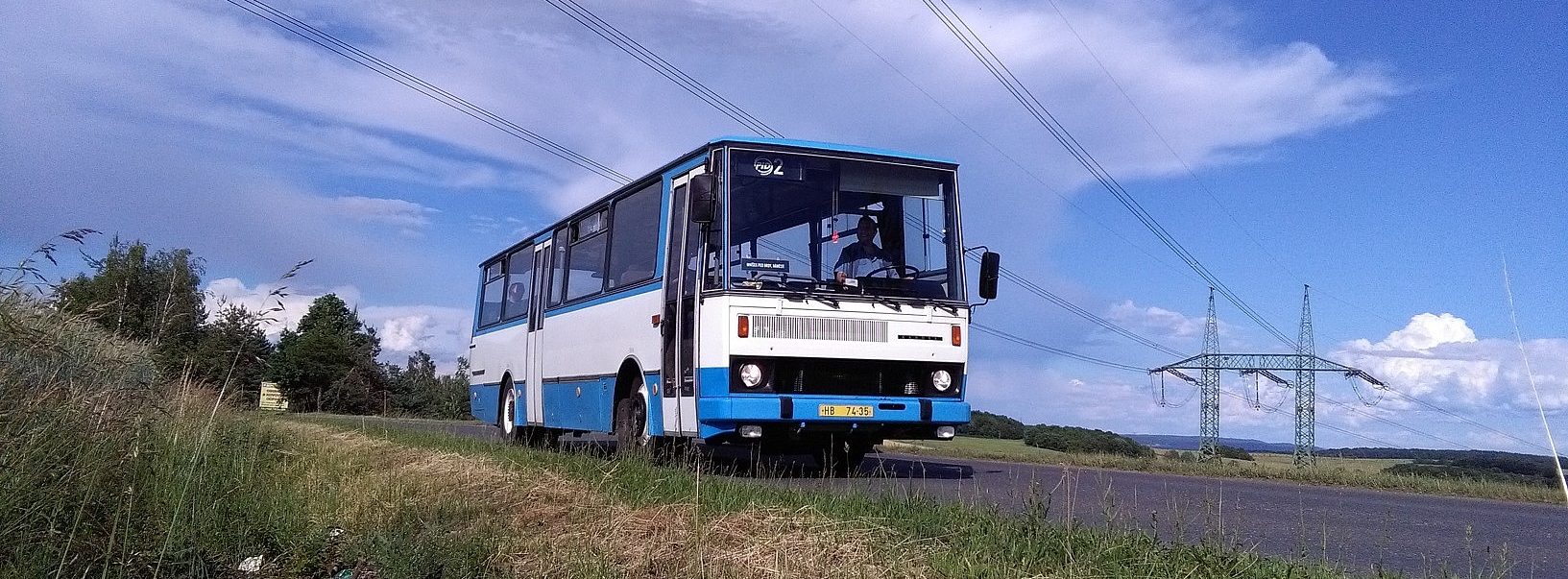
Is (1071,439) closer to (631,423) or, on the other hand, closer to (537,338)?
(537,338)

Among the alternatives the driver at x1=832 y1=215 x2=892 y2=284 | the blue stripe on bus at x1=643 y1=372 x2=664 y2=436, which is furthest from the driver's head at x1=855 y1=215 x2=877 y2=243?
the blue stripe on bus at x1=643 y1=372 x2=664 y2=436

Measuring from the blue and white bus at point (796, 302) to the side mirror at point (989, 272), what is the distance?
0.01 meters

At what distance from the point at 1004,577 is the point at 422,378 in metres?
27.6

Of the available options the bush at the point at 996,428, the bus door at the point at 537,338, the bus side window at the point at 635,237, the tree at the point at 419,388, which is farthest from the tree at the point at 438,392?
the bush at the point at 996,428

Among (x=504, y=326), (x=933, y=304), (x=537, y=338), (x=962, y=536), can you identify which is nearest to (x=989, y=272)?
(x=933, y=304)

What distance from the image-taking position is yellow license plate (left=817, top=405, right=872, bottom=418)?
36.8 feet

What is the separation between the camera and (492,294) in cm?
2061

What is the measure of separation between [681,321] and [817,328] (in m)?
1.46

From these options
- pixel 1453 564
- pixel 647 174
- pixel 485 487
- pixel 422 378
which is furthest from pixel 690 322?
pixel 422 378

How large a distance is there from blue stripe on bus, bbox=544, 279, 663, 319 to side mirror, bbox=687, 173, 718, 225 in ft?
4.35

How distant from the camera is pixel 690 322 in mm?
11570

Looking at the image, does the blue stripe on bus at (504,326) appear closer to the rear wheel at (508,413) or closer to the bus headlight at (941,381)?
the rear wheel at (508,413)

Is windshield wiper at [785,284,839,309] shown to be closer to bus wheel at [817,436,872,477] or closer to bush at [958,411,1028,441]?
bus wheel at [817,436,872,477]

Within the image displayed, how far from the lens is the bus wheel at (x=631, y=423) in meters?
12.5
